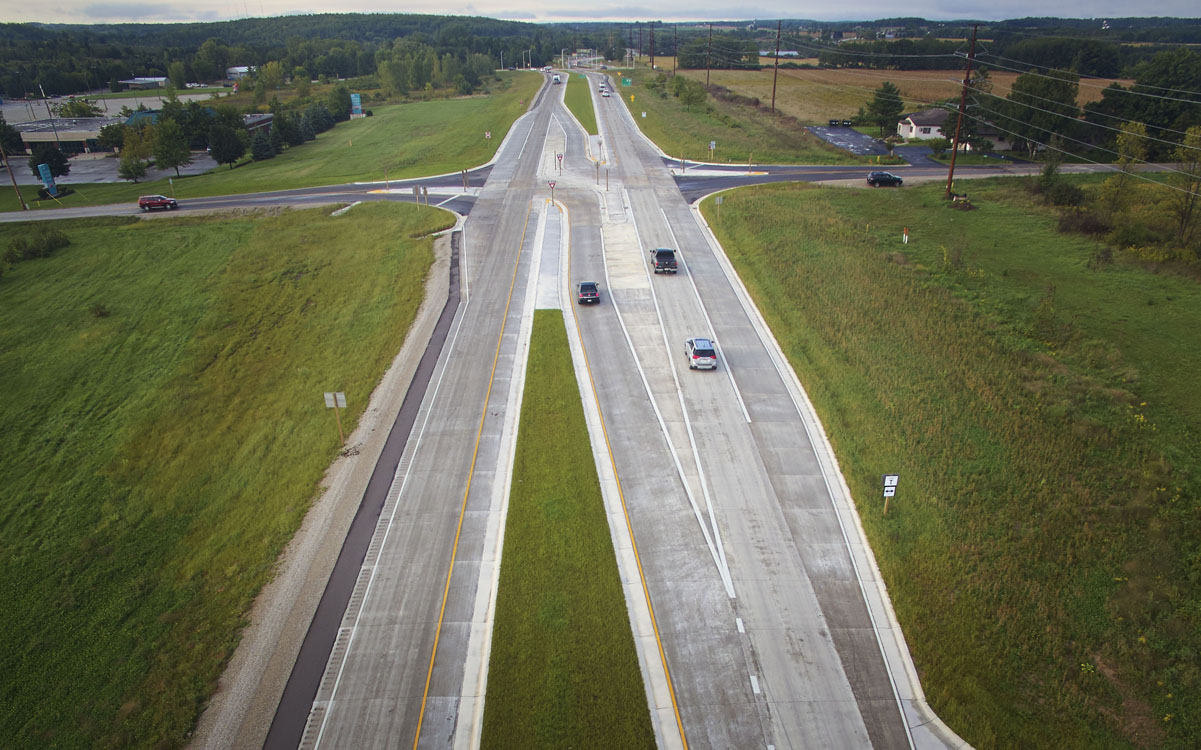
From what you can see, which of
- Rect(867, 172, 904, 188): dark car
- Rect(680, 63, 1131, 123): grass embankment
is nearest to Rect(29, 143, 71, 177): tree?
Rect(867, 172, 904, 188): dark car

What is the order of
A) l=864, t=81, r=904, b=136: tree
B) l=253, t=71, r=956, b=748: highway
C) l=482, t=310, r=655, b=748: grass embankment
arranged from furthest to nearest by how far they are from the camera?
l=864, t=81, r=904, b=136: tree, l=253, t=71, r=956, b=748: highway, l=482, t=310, r=655, b=748: grass embankment

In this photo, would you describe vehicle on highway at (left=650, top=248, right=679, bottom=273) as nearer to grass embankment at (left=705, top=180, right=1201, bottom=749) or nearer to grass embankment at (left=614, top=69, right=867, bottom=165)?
grass embankment at (left=705, top=180, right=1201, bottom=749)

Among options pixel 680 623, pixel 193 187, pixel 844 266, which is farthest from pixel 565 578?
pixel 193 187

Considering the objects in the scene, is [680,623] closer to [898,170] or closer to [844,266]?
[844,266]

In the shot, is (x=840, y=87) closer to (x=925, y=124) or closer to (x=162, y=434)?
(x=925, y=124)

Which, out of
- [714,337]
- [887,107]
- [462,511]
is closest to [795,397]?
[714,337]
